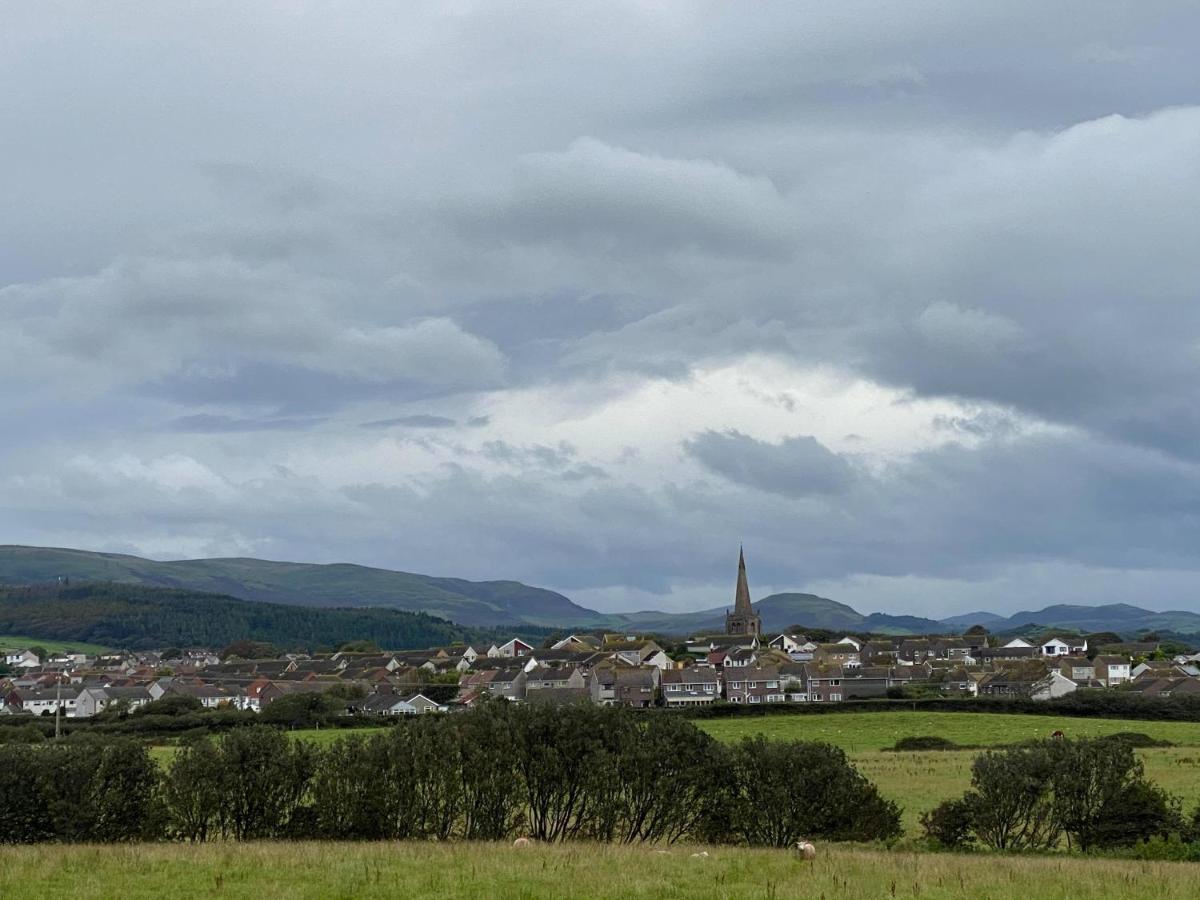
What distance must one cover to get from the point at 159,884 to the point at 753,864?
12.3 m

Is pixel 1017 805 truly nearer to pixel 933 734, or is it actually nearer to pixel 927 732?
pixel 933 734

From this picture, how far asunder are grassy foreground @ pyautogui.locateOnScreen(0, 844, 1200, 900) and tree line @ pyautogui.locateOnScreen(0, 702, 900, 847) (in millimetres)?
5201

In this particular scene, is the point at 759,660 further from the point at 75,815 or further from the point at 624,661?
the point at 75,815

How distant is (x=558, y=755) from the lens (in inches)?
1454

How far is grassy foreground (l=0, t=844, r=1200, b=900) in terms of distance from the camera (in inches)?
911

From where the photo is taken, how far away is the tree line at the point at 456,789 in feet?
115

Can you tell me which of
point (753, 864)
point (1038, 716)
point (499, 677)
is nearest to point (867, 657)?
point (499, 677)

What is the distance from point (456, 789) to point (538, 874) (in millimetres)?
11396

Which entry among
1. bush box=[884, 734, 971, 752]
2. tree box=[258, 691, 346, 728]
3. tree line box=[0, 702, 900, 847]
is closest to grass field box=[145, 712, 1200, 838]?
bush box=[884, 734, 971, 752]

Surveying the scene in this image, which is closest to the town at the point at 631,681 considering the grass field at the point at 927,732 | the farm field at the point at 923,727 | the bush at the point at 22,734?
the farm field at the point at 923,727

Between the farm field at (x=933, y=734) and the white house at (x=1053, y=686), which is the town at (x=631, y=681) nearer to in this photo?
the white house at (x=1053, y=686)

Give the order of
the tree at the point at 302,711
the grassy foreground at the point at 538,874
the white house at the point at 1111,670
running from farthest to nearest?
the white house at the point at 1111,670 < the tree at the point at 302,711 < the grassy foreground at the point at 538,874

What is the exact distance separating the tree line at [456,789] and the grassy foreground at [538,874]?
205 inches

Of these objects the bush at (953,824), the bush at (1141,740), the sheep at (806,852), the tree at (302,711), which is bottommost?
the tree at (302,711)
